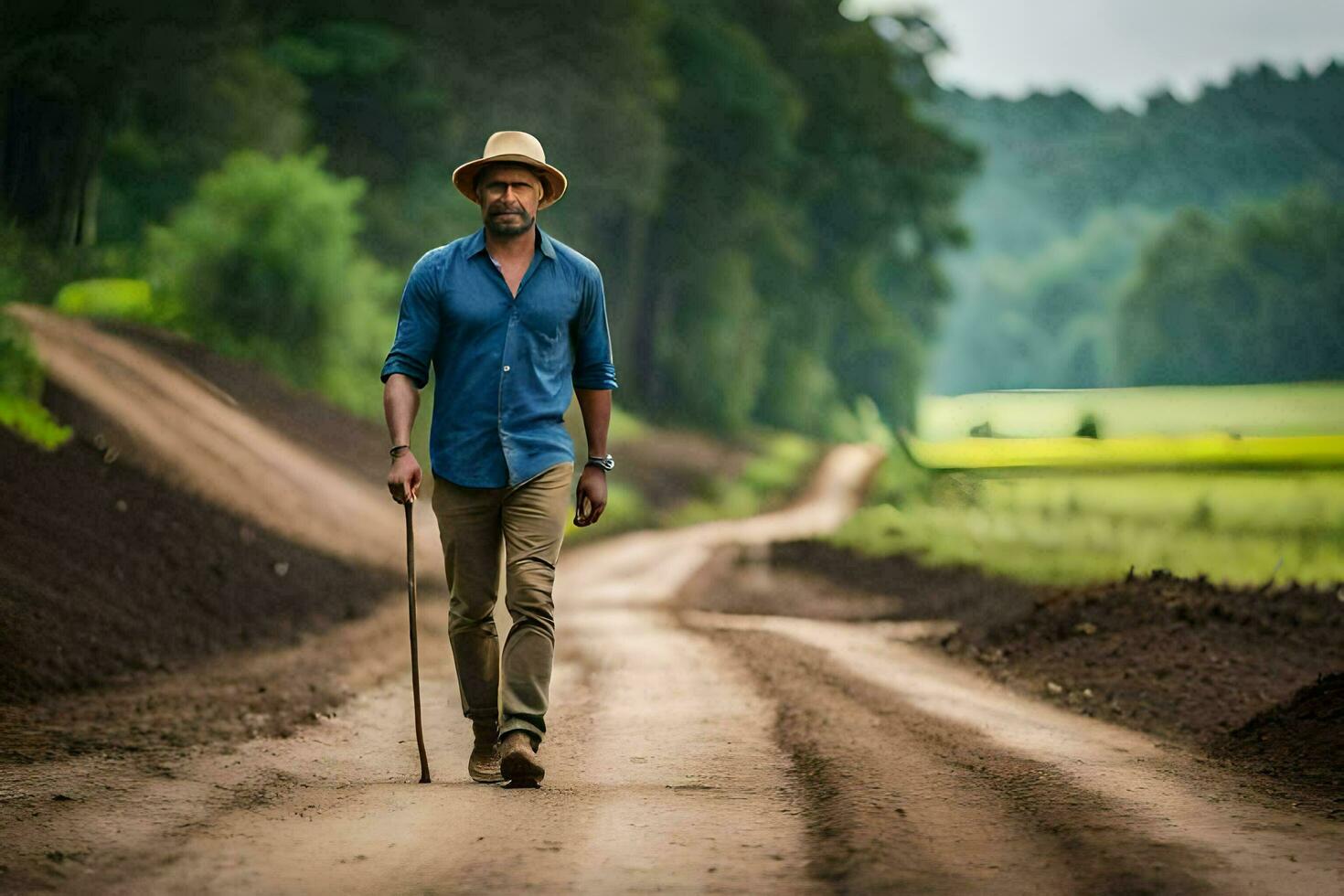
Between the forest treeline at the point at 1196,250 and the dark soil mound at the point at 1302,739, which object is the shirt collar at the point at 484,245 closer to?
the dark soil mound at the point at 1302,739

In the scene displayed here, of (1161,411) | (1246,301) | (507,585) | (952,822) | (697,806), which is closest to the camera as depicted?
(952,822)

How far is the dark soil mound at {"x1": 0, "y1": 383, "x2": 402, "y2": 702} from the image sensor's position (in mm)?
10203

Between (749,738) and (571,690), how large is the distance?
8.55 feet

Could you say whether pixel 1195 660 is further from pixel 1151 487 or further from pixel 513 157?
pixel 1151 487

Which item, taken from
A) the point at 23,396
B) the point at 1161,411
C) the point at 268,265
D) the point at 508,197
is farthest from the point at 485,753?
the point at 268,265

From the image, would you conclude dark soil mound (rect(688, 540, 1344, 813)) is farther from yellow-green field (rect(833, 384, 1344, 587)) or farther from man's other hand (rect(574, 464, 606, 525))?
man's other hand (rect(574, 464, 606, 525))

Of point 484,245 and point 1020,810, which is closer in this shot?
point 1020,810

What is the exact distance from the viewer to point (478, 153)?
34.6 metres

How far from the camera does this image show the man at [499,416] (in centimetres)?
A: 611

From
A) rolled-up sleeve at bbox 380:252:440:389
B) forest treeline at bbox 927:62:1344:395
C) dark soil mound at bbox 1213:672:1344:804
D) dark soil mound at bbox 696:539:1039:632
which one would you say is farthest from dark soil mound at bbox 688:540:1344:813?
forest treeline at bbox 927:62:1344:395

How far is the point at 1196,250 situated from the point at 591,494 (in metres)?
17.8

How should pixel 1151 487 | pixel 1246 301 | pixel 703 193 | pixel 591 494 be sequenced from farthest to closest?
1. pixel 703 193
2. pixel 1246 301
3. pixel 1151 487
4. pixel 591 494

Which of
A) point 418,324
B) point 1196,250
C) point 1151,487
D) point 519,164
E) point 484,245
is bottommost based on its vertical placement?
point 1151,487

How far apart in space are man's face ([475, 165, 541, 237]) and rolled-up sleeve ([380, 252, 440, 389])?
13.1 inches
